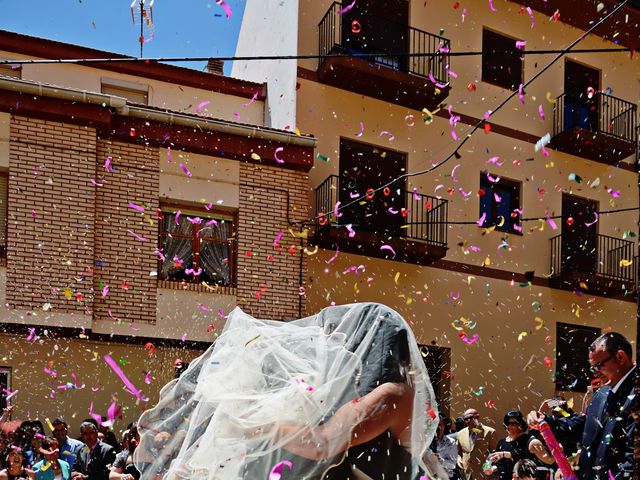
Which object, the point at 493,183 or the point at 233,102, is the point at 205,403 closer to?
the point at 233,102

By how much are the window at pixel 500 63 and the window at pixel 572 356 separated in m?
4.61

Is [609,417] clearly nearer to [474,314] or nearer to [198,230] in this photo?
[198,230]

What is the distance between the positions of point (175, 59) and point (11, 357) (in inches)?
240

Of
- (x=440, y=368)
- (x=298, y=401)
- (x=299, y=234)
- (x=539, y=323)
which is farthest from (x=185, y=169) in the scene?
(x=298, y=401)

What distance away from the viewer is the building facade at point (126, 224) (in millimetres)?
10625

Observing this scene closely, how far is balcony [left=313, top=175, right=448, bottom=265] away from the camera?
→ 41.0ft

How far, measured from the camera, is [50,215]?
10.8m

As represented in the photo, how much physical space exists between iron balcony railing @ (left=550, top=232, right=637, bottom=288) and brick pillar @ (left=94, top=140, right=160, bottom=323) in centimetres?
756

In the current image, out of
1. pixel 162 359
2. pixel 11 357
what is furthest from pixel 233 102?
pixel 11 357

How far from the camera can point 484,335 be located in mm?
14289

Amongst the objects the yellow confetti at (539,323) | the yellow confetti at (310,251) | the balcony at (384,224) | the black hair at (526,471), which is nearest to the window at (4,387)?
the yellow confetti at (310,251)

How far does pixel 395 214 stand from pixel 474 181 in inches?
80.0

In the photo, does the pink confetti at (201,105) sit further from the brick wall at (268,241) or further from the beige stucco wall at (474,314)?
the beige stucco wall at (474,314)

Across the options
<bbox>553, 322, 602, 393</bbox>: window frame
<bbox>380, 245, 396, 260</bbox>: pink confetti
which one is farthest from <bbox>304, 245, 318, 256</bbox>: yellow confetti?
<bbox>553, 322, 602, 393</bbox>: window frame
